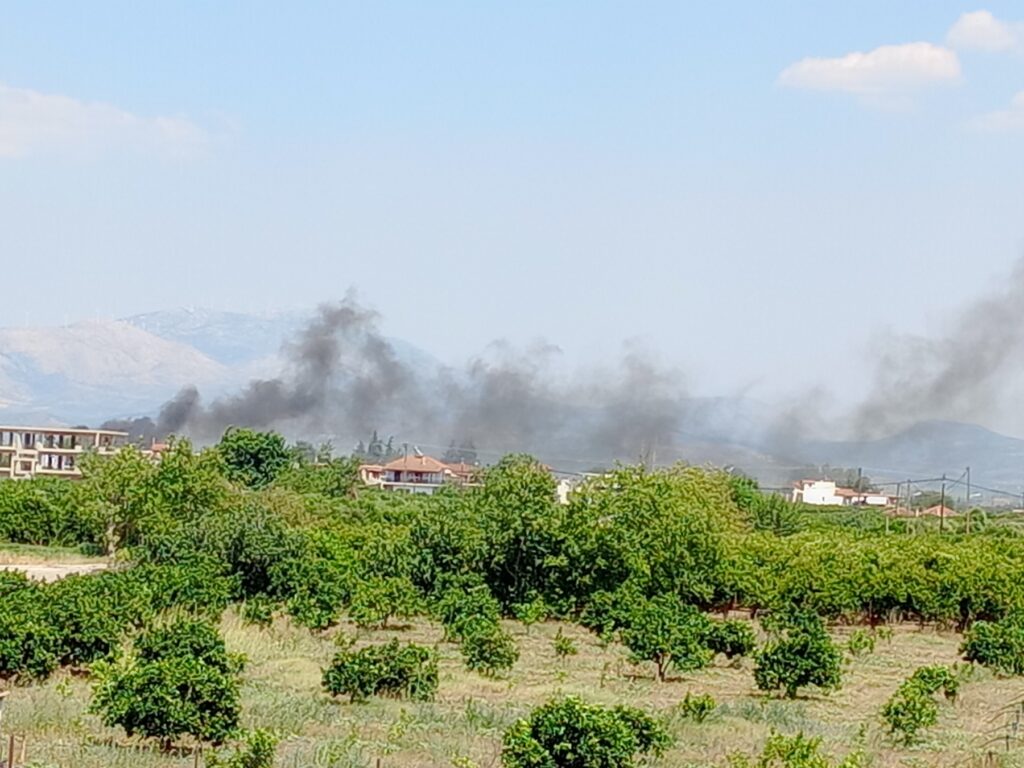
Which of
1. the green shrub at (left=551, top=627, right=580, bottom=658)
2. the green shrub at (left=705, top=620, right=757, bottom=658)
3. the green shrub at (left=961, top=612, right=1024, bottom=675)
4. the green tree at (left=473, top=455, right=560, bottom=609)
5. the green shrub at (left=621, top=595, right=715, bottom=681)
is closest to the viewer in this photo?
the green shrub at (left=621, top=595, right=715, bottom=681)

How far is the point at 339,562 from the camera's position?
34438mm

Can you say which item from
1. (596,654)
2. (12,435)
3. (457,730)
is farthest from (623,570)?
(12,435)

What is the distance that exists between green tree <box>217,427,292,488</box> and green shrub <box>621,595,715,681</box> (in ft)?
166

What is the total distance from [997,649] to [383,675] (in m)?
12.5

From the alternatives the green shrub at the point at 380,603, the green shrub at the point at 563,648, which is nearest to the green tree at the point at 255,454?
the green shrub at the point at 380,603

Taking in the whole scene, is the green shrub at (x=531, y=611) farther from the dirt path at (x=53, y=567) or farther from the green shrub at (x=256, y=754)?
the green shrub at (x=256, y=754)

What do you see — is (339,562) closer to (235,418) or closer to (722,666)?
(722,666)

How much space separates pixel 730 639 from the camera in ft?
82.7

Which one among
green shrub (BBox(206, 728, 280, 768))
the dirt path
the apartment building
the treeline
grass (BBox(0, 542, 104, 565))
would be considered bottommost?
the dirt path

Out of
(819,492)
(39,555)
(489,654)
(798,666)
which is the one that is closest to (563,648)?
(489,654)

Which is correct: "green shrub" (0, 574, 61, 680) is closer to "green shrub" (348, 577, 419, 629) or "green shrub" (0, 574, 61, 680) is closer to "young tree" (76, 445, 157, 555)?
"green shrub" (348, 577, 419, 629)

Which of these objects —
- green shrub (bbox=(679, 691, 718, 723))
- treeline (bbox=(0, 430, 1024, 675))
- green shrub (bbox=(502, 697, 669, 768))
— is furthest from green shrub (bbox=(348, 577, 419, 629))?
green shrub (bbox=(502, 697, 669, 768))

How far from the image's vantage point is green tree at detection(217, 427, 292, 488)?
7544 centimetres

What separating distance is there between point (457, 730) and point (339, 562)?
1712 cm
